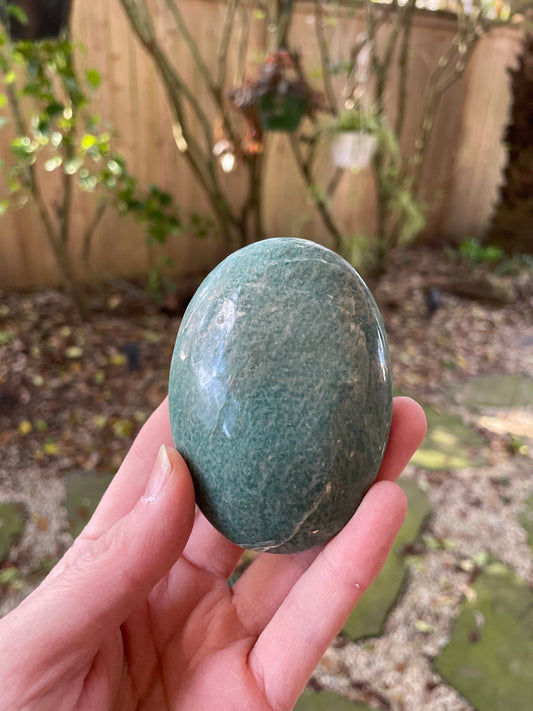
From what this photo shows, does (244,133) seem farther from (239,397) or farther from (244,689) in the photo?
(244,689)

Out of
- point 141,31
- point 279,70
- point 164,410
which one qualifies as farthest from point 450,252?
point 164,410

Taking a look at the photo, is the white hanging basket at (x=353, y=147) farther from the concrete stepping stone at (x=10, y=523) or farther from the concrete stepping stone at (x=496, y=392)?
the concrete stepping stone at (x=10, y=523)

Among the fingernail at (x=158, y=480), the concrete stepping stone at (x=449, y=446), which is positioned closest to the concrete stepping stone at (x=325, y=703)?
the fingernail at (x=158, y=480)

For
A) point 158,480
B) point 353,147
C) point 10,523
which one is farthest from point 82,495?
point 353,147

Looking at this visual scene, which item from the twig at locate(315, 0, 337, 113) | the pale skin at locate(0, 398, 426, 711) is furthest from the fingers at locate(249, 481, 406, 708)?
the twig at locate(315, 0, 337, 113)

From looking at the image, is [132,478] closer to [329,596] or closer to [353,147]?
[329,596]

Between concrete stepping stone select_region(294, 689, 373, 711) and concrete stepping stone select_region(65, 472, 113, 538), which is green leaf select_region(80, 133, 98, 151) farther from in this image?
concrete stepping stone select_region(294, 689, 373, 711)
